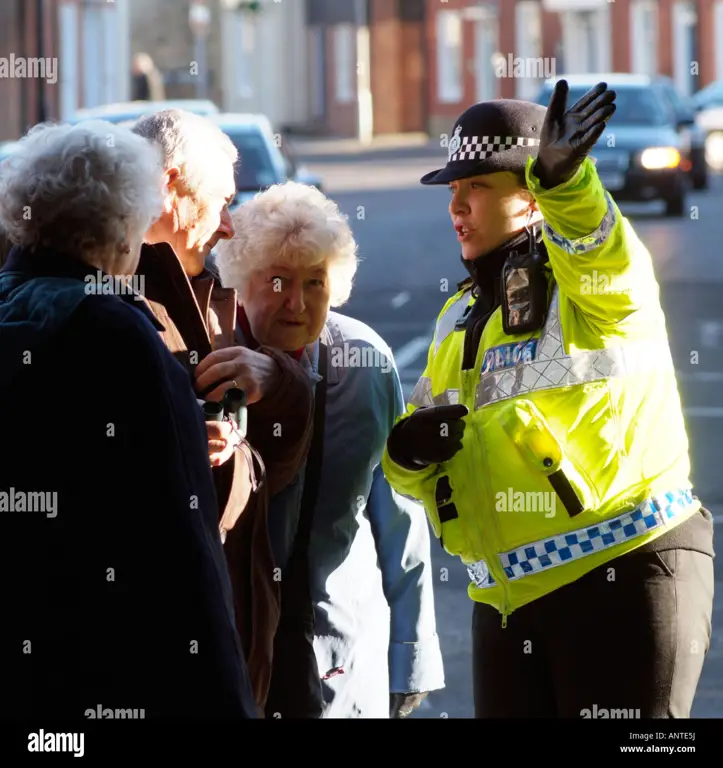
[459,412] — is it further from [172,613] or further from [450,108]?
[450,108]

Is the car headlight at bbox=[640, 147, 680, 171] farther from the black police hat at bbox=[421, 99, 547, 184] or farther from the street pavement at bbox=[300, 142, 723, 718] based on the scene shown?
the black police hat at bbox=[421, 99, 547, 184]

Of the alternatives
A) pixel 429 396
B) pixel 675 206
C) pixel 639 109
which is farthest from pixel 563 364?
pixel 639 109

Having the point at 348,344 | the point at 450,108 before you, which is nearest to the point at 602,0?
the point at 450,108

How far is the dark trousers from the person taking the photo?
374 cm

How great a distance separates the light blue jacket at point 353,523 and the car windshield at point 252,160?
11.1 meters

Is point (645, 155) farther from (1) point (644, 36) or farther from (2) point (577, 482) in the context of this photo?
(1) point (644, 36)

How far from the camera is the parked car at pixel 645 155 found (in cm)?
2375

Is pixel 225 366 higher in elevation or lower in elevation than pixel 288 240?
lower

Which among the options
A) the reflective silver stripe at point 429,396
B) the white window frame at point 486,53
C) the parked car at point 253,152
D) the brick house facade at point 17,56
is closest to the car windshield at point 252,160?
the parked car at point 253,152

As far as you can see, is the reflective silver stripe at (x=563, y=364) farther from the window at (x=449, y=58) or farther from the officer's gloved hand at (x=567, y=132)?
the window at (x=449, y=58)

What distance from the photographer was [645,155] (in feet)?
77.9

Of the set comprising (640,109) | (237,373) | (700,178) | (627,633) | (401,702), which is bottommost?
(401,702)

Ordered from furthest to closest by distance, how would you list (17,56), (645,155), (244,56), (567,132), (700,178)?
(244,56) → (17,56) → (700,178) → (645,155) → (567,132)

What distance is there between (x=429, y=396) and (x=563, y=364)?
423 mm
